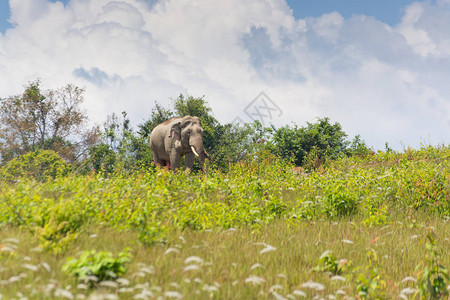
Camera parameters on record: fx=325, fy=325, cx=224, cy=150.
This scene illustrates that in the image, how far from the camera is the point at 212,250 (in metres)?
4.30

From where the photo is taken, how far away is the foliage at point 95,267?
10.3ft

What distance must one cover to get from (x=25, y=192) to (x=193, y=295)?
11.5 ft

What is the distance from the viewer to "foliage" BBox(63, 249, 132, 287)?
314 cm

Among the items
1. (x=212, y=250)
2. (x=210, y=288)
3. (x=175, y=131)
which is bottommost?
(x=210, y=288)

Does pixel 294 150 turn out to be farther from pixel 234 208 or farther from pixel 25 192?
pixel 25 192

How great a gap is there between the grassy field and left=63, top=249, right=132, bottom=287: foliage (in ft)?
0.04

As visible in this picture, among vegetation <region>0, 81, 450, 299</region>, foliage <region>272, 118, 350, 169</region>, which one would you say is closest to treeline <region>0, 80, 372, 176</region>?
foliage <region>272, 118, 350, 169</region>

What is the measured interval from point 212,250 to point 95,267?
5.29 feet

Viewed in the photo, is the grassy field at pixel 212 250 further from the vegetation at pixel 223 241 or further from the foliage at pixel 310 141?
the foliage at pixel 310 141

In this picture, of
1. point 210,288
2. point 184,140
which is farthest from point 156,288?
point 184,140

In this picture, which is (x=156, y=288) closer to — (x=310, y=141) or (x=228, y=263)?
A: (x=228, y=263)

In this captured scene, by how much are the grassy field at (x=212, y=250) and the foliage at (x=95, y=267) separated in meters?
0.01

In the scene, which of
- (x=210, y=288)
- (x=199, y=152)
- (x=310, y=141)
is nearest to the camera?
(x=210, y=288)

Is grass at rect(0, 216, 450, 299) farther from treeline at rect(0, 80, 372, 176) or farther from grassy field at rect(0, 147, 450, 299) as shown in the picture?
treeline at rect(0, 80, 372, 176)
